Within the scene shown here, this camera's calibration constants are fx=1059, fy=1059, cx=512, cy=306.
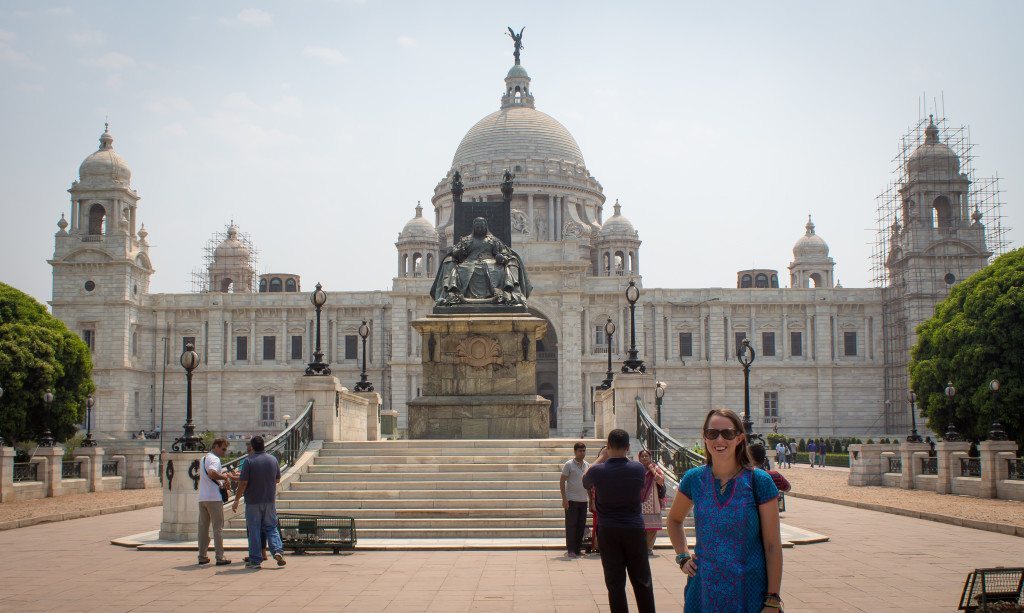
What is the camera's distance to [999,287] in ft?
138

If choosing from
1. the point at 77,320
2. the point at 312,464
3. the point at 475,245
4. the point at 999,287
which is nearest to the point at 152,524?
the point at 312,464

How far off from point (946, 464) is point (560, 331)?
45.4 m

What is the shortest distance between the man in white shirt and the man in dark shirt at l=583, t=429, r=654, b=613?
6.64m

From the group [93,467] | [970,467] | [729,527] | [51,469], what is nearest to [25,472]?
[51,469]

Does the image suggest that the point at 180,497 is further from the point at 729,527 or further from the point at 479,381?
the point at 729,527

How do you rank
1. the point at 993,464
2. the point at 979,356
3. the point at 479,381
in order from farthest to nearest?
the point at 979,356
the point at 993,464
the point at 479,381

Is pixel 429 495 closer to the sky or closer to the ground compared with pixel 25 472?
closer to the sky

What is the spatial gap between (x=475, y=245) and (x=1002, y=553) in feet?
47.8

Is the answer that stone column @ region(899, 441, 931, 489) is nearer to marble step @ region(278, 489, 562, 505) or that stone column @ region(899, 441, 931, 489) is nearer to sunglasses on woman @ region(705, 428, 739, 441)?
marble step @ region(278, 489, 562, 505)

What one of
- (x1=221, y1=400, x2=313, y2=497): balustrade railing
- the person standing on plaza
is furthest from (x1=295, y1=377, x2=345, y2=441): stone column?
the person standing on plaza

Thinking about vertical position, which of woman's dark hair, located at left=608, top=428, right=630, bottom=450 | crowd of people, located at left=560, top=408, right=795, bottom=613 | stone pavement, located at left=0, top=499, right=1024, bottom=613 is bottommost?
stone pavement, located at left=0, top=499, right=1024, bottom=613

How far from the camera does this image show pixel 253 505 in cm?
1432

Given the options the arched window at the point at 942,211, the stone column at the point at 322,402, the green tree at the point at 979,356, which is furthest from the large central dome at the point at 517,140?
the stone column at the point at 322,402

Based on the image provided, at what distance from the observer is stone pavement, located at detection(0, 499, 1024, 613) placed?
453 inches
